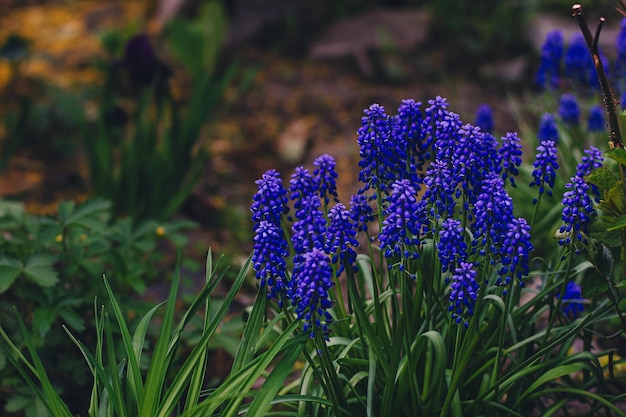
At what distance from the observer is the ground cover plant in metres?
2.15

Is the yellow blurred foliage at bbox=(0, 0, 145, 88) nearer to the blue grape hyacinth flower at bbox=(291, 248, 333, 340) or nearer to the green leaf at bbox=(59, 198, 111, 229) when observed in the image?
the green leaf at bbox=(59, 198, 111, 229)

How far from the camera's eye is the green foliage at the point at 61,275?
2881 millimetres

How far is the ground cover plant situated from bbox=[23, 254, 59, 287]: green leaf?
0.51 m

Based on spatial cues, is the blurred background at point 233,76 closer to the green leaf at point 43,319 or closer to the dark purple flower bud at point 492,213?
the green leaf at point 43,319

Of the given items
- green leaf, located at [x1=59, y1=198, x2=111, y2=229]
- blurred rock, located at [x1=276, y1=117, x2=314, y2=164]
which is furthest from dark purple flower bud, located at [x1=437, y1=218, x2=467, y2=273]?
blurred rock, located at [x1=276, y1=117, x2=314, y2=164]

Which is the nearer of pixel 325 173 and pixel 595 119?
pixel 325 173

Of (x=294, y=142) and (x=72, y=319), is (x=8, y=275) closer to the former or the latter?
(x=72, y=319)

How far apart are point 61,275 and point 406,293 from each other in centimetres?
160

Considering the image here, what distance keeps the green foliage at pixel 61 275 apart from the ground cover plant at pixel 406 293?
57cm

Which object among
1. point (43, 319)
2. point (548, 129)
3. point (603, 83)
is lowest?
point (43, 319)

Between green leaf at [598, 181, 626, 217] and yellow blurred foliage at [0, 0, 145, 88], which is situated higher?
Result: yellow blurred foliage at [0, 0, 145, 88]

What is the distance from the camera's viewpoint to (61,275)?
10.7 feet

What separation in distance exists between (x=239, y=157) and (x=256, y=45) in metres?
1.86

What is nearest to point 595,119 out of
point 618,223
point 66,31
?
point 618,223
